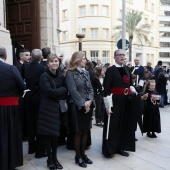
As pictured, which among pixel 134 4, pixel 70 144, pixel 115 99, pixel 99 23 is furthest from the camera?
pixel 134 4

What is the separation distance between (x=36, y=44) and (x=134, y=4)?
37061 mm

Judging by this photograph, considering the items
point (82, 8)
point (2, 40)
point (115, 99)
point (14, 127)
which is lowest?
point (14, 127)

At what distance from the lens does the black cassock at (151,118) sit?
6.36 meters

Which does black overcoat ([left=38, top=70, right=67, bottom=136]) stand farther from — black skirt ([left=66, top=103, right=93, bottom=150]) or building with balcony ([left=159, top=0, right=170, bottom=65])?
building with balcony ([left=159, top=0, right=170, bottom=65])

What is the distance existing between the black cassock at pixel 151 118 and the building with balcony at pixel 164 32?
59.5 metres

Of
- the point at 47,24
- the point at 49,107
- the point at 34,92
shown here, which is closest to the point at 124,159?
the point at 49,107

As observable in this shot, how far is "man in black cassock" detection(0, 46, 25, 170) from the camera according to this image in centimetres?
399

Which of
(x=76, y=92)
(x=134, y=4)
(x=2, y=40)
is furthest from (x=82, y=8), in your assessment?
(x=76, y=92)

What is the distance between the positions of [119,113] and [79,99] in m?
1.08

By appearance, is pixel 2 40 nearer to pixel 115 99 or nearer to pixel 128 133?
pixel 115 99

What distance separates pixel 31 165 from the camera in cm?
463

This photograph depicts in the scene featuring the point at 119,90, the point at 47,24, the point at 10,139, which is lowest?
the point at 10,139

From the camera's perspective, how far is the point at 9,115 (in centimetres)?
409

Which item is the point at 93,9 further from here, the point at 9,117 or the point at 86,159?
the point at 9,117
